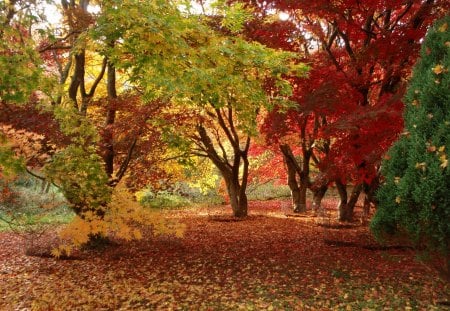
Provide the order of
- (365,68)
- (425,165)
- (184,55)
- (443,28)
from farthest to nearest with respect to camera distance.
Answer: (365,68) < (184,55) < (443,28) < (425,165)

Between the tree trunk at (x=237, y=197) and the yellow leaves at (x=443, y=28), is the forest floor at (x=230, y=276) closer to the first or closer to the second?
the yellow leaves at (x=443, y=28)

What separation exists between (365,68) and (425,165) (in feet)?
21.0

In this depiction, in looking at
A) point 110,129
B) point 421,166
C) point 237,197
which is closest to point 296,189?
point 237,197

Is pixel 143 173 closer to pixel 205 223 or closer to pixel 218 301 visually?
pixel 205 223

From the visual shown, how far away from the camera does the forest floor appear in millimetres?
6441

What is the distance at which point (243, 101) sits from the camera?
7.39 meters

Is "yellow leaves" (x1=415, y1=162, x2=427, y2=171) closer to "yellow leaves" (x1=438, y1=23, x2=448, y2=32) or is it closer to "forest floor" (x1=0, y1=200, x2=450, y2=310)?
"yellow leaves" (x1=438, y1=23, x2=448, y2=32)

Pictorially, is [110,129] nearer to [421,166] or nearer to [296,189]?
[421,166]

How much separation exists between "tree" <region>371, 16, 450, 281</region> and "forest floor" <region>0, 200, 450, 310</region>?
2137mm

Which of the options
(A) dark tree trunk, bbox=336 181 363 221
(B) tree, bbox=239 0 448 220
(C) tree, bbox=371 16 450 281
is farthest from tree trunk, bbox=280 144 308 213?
(C) tree, bbox=371 16 450 281

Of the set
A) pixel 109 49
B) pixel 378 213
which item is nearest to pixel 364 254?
pixel 378 213

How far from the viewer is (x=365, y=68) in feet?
32.3

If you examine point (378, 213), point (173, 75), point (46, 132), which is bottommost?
point (378, 213)

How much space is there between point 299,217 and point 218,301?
380 inches
